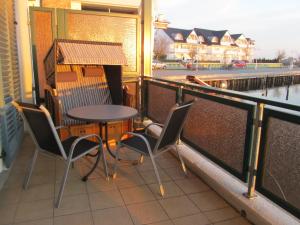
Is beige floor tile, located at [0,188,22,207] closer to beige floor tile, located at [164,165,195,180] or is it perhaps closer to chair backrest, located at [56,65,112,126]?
chair backrest, located at [56,65,112,126]

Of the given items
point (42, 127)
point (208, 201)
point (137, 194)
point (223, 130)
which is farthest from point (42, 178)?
point (223, 130)

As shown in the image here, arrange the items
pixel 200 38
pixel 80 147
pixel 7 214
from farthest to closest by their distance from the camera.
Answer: pixel 200 38 → pixel 80 147 → pixel 7 214

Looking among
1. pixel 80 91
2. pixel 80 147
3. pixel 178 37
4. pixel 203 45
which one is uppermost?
pixel 178 37

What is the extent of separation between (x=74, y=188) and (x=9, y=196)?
0.62m

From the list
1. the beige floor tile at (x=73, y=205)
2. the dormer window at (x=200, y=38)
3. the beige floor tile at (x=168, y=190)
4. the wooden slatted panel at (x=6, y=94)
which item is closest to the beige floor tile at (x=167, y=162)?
the beige floor tile at (x=168, y=190)

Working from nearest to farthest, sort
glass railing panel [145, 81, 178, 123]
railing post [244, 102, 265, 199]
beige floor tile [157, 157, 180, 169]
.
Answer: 1. railing post [244, 102, 265, 199]
2. beige floor tile [157, 157, 180, 169]
3. glass railing panel [145, 81, 178, 123]

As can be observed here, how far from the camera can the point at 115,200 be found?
247 cm

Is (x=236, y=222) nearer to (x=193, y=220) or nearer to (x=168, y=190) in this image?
(x=193, y=220)

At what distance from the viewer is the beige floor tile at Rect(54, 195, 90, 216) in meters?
2.28

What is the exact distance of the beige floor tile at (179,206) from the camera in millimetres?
2275

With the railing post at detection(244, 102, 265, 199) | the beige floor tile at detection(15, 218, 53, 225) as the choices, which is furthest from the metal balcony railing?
the beige floor tile at detection(15, 218, 53, 225)

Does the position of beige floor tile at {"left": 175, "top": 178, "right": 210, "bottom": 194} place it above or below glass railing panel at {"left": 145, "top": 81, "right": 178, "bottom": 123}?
below

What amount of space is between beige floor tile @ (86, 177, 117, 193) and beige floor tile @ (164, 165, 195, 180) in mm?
702

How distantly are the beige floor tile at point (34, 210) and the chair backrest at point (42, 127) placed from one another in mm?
483
